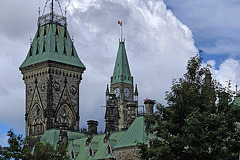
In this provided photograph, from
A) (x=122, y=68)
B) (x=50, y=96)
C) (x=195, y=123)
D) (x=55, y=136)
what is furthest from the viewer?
(x=122, y=68)

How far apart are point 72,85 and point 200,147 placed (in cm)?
6445

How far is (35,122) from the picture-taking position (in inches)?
3807

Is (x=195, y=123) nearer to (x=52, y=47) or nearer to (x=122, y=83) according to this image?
(x=52, y=47)

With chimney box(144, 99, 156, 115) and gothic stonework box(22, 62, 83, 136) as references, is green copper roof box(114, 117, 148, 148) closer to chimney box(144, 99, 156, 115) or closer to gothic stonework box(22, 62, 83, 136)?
chimney box(144, 99, 156, 115)

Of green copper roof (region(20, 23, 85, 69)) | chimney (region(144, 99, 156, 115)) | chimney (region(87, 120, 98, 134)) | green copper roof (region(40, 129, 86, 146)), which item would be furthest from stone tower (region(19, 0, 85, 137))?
chimney (region(144, 99, 156, 115))

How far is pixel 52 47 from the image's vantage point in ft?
320

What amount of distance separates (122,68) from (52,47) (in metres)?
49.6

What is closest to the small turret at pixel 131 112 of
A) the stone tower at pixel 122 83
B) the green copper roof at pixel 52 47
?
the green copper roof at pixel 52 47

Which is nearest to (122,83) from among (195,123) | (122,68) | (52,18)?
(122,68)

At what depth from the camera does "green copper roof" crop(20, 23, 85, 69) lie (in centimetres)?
9731

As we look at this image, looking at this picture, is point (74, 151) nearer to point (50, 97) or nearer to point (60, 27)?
point (50, 97)

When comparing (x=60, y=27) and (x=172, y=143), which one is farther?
(x=60, y=27)

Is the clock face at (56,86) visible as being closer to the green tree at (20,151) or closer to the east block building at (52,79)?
the east block building at (52,79)

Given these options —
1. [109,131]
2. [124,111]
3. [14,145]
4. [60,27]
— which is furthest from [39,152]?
[124,111]
